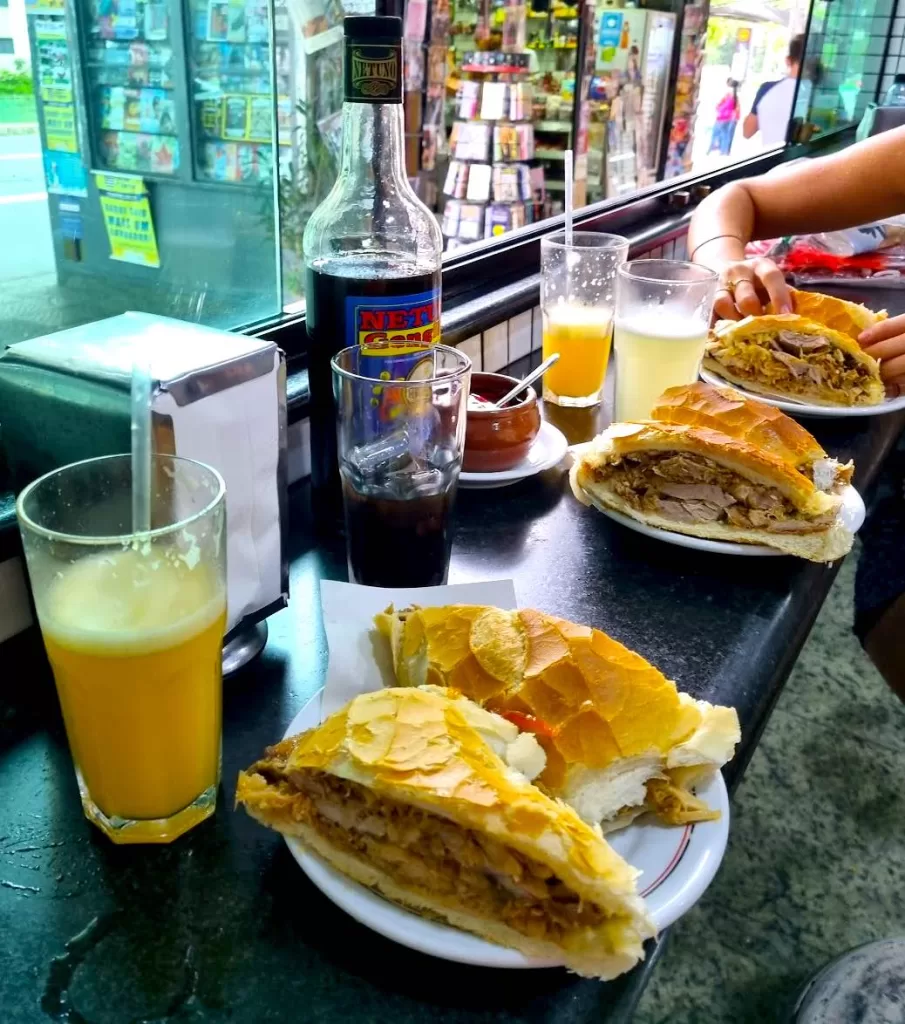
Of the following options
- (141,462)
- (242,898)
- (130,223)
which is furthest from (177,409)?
(130,223)

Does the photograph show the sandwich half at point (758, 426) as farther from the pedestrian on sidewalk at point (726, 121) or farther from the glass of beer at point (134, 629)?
the pedestrian on sidewalk at point (726, 121)

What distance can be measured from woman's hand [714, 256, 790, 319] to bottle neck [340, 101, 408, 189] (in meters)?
0.83

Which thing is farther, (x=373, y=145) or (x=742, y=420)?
(x=742, y=420)

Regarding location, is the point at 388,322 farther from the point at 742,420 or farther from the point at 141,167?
the point at 141,167

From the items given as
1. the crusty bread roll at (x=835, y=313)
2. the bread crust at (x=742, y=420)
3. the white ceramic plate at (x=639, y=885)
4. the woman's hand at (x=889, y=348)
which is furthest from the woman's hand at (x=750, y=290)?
the white ceramic plate at (x=639, y=885)

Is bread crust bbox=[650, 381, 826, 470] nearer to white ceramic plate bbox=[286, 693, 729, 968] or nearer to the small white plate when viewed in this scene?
the small white plate

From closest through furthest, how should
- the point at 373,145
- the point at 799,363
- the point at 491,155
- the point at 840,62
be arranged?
the point at 373,145, the point at 799,363, the point at 491,155, the point at 840,62


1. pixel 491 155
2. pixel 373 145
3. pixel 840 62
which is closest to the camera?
pixel 373 145

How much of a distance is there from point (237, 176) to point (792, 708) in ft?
5.60

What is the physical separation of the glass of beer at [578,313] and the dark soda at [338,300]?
48 centimetres

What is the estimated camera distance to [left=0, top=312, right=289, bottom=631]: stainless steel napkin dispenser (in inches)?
24.5

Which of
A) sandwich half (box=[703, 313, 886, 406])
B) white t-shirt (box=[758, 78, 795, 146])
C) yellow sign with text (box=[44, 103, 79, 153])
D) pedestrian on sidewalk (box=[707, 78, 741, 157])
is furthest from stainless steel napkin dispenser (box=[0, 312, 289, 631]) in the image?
white t-shirt (box=[758, 78, 795, 146])

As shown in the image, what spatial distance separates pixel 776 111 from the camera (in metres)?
3.55

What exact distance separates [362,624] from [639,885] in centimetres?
27
